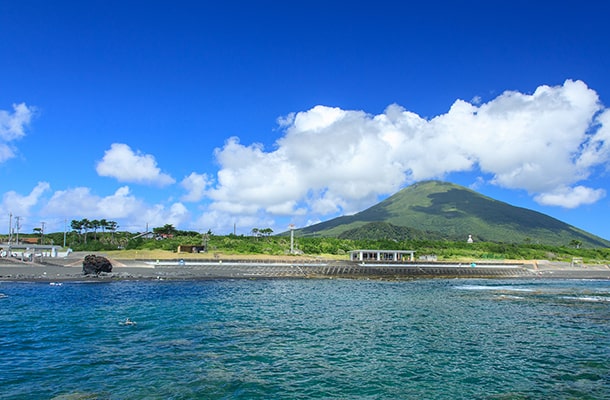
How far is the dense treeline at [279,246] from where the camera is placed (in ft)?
329

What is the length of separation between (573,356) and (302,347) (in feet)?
40.6

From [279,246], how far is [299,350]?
9069cm

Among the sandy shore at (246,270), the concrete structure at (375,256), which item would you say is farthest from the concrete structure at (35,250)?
the concrete structure at (375,256)

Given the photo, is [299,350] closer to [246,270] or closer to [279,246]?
[246,270]

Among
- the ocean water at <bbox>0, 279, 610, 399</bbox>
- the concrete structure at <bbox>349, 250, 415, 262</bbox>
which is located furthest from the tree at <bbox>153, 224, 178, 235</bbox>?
the ocean water at <bbox>0, 279, 610, 399</bbox>

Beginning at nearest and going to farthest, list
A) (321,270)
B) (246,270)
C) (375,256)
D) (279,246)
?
1. (246,270)
2. (321,270)
3. (375,256)
4. (279,246)

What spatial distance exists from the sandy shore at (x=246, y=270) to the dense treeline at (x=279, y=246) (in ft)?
56.1

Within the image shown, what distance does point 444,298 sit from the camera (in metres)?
41.6

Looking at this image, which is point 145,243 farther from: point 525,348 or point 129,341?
point 525,348

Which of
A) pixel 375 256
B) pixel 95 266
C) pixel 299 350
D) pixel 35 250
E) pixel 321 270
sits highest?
pixel 35 250

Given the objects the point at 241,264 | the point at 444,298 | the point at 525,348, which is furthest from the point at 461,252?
the point at 525,348

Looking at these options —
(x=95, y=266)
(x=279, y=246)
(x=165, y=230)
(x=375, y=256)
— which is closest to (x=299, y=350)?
(x=95, y=266)

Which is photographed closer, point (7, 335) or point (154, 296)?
point (7, 335)

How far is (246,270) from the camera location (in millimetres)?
69375
